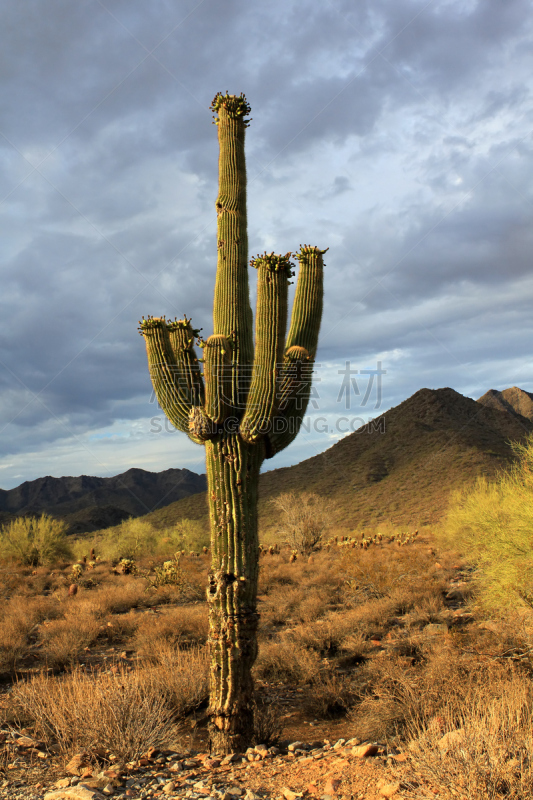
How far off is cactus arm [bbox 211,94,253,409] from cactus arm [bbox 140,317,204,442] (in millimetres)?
528

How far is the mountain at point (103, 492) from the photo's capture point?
78.9 meters

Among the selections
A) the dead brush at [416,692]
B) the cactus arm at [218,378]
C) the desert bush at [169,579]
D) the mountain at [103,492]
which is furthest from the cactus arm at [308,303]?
the mountain at [103,492]

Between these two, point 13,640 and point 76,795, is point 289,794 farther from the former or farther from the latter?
point 13,640

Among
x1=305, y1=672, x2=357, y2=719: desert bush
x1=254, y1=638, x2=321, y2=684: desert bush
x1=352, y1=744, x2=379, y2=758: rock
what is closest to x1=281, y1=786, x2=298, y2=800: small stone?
x1=352, y1=744, x2=379, y2=758: rock

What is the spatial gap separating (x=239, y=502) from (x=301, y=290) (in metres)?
3.19

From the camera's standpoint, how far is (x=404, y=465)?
49.6m

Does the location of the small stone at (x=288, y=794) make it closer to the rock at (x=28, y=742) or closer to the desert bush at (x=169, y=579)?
the rock at (x=28, y=742)

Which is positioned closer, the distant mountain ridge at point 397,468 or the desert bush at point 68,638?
the desert bush at point 68,638

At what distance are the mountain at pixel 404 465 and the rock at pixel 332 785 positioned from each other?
30131 millimetres

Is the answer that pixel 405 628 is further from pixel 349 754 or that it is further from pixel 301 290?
pixel 301 290

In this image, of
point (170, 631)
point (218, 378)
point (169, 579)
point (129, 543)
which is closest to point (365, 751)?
point (218, 378)

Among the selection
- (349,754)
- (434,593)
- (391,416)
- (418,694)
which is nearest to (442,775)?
(349,754)

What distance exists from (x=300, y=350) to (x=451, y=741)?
179 inches

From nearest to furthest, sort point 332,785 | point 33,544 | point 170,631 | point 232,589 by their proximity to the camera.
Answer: point 332,785
point 232,589
point 170,631
point 33,544
